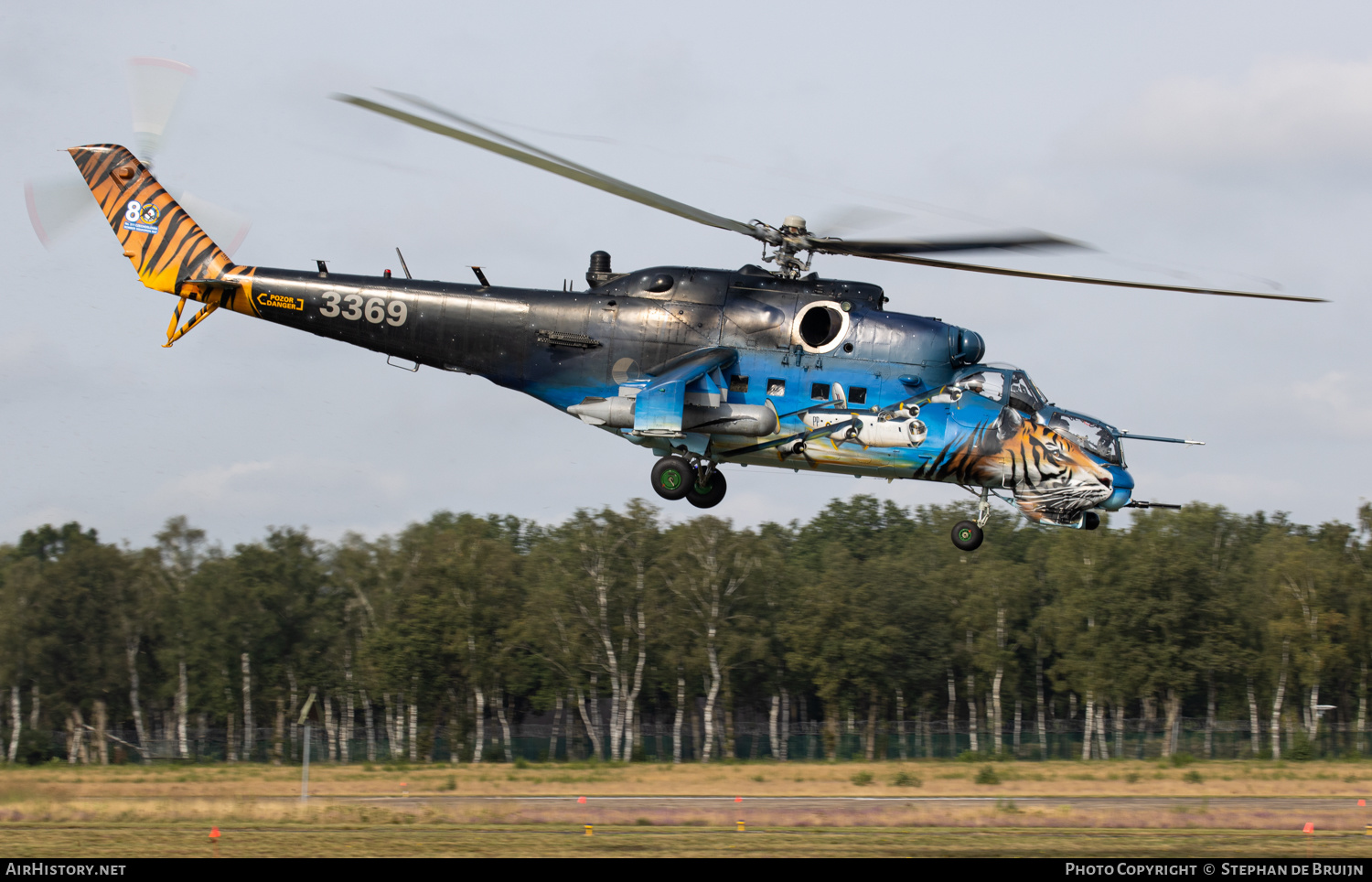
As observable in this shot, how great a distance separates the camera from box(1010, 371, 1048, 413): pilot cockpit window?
19844mm

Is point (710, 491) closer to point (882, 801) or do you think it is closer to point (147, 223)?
point (147, 223)

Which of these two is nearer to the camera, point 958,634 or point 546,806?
point 546,806

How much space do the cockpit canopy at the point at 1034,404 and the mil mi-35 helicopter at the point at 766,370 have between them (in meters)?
0.02

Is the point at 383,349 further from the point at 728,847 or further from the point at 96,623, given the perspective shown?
the point at 96,623

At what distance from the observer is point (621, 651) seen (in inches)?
2202

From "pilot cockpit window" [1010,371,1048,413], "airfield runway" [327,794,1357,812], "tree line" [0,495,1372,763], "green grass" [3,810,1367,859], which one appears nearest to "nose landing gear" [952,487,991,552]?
"pilot cockpit window" [1010,371,1048,413]

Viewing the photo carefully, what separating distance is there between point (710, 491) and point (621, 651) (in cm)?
3606

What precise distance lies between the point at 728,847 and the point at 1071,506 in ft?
32.2

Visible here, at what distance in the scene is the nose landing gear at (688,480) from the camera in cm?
2038

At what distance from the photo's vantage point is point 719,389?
65.8ft
